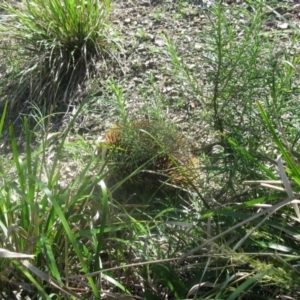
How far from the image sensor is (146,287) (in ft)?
8.43

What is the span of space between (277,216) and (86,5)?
2494mm

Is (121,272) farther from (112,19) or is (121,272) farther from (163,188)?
(112,19)

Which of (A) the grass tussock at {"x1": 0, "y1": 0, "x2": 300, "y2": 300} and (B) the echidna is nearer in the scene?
(A) the grass tussock at {"x1": 0, "y1": 0, "x2": 300, "y2": 300}

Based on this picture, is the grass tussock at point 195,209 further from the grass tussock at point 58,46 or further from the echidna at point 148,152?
the grass tussock at point 58,46

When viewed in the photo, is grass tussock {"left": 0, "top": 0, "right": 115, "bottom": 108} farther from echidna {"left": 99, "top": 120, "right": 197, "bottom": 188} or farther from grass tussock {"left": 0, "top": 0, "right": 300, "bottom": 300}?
echidna {"left": 99, "top": 120, "right": 197, "bottom": 188}

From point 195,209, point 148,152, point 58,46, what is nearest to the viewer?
point 195,209

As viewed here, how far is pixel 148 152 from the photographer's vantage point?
3.11 meters

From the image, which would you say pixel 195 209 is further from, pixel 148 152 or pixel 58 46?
pixel 58 46

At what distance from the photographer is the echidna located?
3.05 m

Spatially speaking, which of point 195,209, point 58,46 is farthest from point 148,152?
point 58,46

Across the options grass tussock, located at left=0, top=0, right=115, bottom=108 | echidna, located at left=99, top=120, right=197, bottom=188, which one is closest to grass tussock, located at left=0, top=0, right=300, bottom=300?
echidna, located at left=99, top=120, right=197, bottom=188

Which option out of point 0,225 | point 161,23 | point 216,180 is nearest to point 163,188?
point 216,180

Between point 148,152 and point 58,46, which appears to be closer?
point 148,152

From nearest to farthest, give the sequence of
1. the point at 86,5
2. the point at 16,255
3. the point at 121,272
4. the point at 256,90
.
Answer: the point at 16,255 < the point at 121,272 < the point at 256,90 < the point at 86,5
